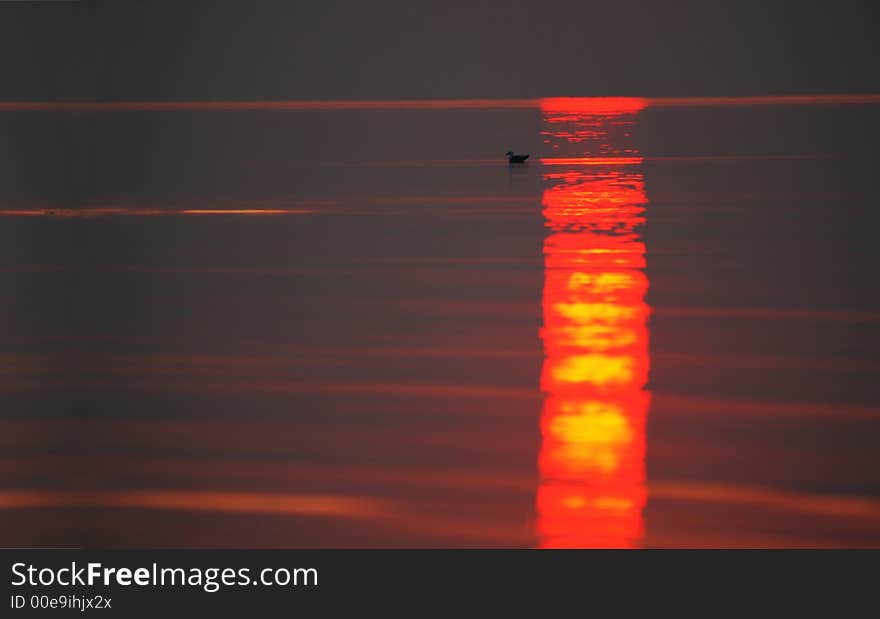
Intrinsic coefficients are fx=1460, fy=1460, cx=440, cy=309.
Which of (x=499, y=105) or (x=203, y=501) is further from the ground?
(x=499, y=105)

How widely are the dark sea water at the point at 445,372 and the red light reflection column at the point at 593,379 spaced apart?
29 mm

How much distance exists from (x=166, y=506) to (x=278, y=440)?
1206mm

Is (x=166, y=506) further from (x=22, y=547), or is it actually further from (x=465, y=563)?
(x=465, y=563)

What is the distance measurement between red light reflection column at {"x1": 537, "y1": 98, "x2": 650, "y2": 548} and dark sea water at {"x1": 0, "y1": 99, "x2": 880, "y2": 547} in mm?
29

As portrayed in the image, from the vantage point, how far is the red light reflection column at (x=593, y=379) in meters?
7.66

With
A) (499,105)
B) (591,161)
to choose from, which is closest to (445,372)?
(591,161)

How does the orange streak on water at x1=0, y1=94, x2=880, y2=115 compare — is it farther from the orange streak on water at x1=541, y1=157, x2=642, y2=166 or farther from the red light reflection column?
the red light reflection column

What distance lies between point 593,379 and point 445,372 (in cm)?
108

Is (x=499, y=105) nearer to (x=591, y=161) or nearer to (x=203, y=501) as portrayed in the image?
(x=591, y=161)

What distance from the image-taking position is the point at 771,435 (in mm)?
8875

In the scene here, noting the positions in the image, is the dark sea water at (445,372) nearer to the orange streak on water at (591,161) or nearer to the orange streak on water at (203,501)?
the orange streak on water at (203,501)

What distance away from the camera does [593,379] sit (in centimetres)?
1012

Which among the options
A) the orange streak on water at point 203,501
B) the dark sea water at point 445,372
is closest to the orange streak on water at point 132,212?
the dark sea water at point 445,372

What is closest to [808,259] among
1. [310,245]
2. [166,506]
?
[310,245]
